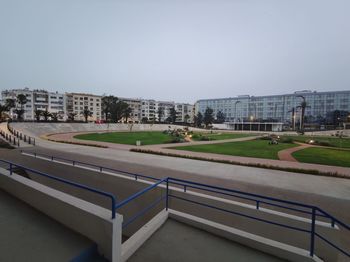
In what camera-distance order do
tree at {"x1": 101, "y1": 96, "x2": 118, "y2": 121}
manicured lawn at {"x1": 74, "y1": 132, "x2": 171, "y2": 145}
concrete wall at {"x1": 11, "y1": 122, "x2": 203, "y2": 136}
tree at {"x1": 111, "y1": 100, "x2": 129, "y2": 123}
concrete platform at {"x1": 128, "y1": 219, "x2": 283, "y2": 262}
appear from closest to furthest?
concrete platform at {"x1": 128, "y1": 219, "x2": 283, "y2": 262} → manicured lawn at {"x1": 74, "y1": 132, "x2": 171, "y2": 145} → concrete wall at {"x1": 11, "y1": 122, "x2": 203, "y2": 136} → tree at {"x1": 111, "y1": 100, "x2": 129, "y2": 123} → tree at {"x1": 101, "y1": 96, "x2": 118, "y2": 121}

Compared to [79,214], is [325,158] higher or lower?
lower

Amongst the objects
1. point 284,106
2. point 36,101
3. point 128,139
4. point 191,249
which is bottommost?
point 128,139

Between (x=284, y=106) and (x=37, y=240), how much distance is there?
140627 millimetres

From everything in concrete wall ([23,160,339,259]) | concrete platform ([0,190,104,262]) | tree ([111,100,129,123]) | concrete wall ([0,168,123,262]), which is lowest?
concrete wall ([23,160,339,259])

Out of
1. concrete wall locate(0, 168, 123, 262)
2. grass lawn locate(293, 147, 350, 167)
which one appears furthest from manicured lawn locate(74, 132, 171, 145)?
concrete wall locate(0, 168, 123, 262)

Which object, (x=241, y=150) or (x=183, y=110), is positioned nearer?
(x=241, y=150)

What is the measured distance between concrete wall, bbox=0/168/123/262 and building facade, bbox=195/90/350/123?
102 meters

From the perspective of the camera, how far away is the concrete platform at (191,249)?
3.69 m

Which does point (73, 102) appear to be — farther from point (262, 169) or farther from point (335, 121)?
point (335, 121)

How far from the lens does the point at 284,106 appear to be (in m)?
123

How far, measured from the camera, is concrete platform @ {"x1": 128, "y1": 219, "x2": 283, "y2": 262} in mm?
3689

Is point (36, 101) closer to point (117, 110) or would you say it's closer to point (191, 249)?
point (117, 110)

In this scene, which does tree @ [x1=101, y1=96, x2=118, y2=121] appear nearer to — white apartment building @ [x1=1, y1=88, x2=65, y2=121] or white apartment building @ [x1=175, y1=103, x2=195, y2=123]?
white apartment building @ [x1=1, y1=88, x2=65, y2=121]

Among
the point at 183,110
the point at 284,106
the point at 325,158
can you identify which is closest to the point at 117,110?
the point at 325,158
